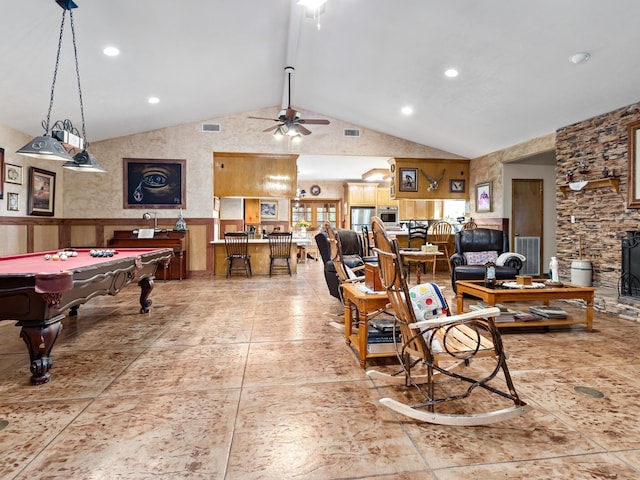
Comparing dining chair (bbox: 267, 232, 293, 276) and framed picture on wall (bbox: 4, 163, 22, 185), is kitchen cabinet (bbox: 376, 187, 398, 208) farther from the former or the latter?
framed picture on wall (bbox: 4, 163, 22, 185)

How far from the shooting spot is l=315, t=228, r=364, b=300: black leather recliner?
419 cm

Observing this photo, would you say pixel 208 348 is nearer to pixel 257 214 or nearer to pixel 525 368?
pixel 525 368

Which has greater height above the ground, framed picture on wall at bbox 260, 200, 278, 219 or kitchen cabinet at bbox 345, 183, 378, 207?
kitchen cabinet at bbox 345, 183, 378, 207

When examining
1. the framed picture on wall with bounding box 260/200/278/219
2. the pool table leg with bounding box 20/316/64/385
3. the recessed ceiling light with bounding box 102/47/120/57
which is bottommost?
the pool table leg with bounding box 20/316/64/385

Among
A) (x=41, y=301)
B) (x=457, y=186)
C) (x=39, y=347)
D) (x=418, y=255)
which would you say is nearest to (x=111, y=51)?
(x=41, y=301)

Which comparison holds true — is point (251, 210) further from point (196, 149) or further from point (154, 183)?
point (154, 183)

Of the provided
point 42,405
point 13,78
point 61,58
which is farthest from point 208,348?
point 13,78

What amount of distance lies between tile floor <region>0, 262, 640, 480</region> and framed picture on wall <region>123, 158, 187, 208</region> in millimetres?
4223

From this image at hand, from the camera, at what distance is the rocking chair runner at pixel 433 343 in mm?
1794

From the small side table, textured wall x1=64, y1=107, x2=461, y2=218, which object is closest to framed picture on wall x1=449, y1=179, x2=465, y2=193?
textured wall x1=64, y1=107, x2=461, y2=218

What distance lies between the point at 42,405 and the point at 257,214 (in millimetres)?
8890

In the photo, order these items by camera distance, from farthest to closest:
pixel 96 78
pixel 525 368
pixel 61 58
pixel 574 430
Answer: pixel 96 78
pixel 61 58
pixel 525 368
pixel 574 430

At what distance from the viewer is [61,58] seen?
13.7 ft

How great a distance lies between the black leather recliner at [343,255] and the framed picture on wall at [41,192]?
5113mm
